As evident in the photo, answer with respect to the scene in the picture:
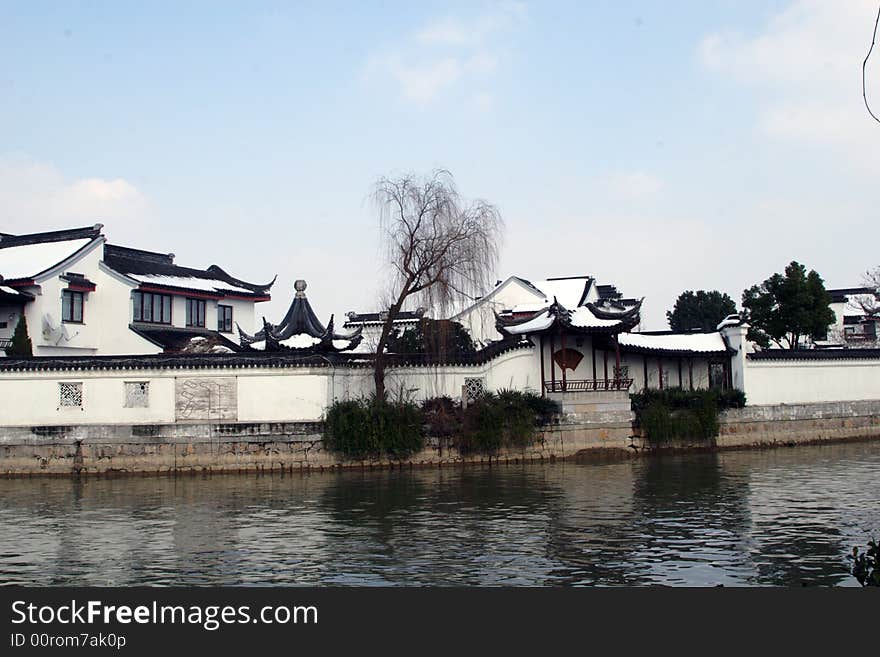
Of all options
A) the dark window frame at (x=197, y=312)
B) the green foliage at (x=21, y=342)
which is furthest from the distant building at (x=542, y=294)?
the green foliage at (x=21, y=342)

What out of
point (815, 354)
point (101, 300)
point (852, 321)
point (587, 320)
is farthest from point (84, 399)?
point (852, 321)

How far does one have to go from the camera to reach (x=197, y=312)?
39.3 metres

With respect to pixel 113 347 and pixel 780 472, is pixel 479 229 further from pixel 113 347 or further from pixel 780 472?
pixel 113 347

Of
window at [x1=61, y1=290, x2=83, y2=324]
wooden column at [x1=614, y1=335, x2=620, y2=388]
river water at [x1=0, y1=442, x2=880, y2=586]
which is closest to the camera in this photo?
river water at [x1=0, y1=442, x2=880, y2=586]

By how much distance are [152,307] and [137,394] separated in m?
12.7

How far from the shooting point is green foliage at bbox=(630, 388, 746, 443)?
27312mm

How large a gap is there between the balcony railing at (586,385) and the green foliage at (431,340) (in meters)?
2.69

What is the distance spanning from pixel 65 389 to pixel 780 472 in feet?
63.8

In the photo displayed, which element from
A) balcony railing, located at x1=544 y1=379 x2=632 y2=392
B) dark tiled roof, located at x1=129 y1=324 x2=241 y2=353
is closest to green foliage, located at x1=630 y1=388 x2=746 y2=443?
balcony railing, located at x1=544 y1=379 x2=632 y2=392

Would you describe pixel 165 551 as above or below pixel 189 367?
below

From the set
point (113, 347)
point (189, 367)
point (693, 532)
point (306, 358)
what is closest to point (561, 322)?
point (306, 358)

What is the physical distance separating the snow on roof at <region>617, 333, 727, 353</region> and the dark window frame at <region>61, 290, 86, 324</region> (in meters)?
20.3

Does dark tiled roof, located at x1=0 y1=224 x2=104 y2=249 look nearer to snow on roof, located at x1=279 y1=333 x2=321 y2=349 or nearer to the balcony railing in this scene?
snow on roof, located at x1=279 y1=333 x2=321 y2=349

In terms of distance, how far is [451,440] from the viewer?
25484 mm
